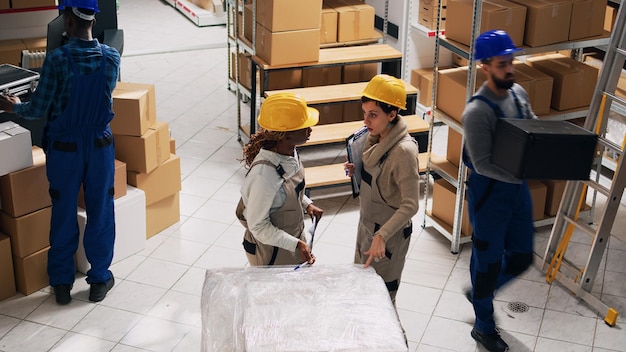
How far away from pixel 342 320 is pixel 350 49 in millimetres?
4621

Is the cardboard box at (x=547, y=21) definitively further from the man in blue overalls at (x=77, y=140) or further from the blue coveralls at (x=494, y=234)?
the man in blue overalls at (x=77, y=140)

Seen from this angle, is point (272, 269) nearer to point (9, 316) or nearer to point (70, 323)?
point (70, 323)

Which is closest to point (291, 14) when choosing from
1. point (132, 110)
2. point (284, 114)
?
point (132, 110)

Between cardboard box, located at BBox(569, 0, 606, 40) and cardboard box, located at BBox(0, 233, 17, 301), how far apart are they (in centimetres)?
420

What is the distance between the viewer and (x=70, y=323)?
16.7ft

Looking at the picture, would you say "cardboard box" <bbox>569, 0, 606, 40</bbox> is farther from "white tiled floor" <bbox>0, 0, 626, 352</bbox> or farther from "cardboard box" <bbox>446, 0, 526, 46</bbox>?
"white tiled floor" <bbox>0, 0, 626, 352</bbox>

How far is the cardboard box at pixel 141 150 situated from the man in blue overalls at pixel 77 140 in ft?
2.10

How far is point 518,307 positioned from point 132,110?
3040 millimetres

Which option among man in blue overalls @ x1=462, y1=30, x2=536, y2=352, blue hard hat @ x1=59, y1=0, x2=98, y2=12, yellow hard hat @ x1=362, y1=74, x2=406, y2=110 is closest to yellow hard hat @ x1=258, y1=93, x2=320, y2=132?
yellow hard hat @ x1=362, y1=74, x2=406, y2=110

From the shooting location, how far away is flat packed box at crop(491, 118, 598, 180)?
4227 mm

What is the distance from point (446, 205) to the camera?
6152 millimetres

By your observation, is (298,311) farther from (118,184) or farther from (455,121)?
(455,121)

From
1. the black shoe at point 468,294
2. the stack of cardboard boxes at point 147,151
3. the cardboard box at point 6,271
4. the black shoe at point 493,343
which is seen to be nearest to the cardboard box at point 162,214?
the stack of cardboard boxes at point 147,151

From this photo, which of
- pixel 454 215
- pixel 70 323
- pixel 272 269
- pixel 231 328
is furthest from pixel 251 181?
pixel 454 215
